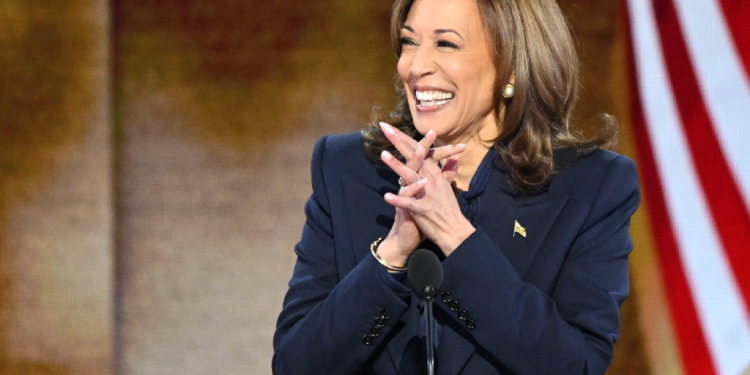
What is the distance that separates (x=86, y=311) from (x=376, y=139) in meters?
1.90

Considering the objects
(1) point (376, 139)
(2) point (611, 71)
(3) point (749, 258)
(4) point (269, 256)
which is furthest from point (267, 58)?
(3) point (749, 258)

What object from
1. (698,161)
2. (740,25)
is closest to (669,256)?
(698,161)

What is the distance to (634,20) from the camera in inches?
123

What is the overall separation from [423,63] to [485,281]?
0.46m

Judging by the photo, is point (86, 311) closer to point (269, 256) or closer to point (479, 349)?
point (269, 256)

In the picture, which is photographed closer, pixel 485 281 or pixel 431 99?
pixel 485 281

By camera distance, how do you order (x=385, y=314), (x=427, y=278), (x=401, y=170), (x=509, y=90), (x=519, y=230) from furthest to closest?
1. (x=509, y=90)
2. (x=519, y=230)
3. (x=385, y=314)
4. (x=401, y=170)
5. (x=427, y=278)

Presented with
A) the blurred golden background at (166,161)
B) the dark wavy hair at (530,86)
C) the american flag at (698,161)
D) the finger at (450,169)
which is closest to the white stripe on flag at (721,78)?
the american flag at (698,161)

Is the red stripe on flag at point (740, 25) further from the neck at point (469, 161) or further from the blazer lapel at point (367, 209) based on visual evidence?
the blazer lapel at point (367, 209)

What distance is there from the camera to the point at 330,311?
1.62 m

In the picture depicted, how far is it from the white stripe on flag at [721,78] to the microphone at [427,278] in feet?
5.27

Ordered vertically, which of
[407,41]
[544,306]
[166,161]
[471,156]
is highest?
[407,41]

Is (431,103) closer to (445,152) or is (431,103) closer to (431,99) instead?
(431,99)

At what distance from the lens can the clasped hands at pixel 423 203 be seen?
1.48 m
